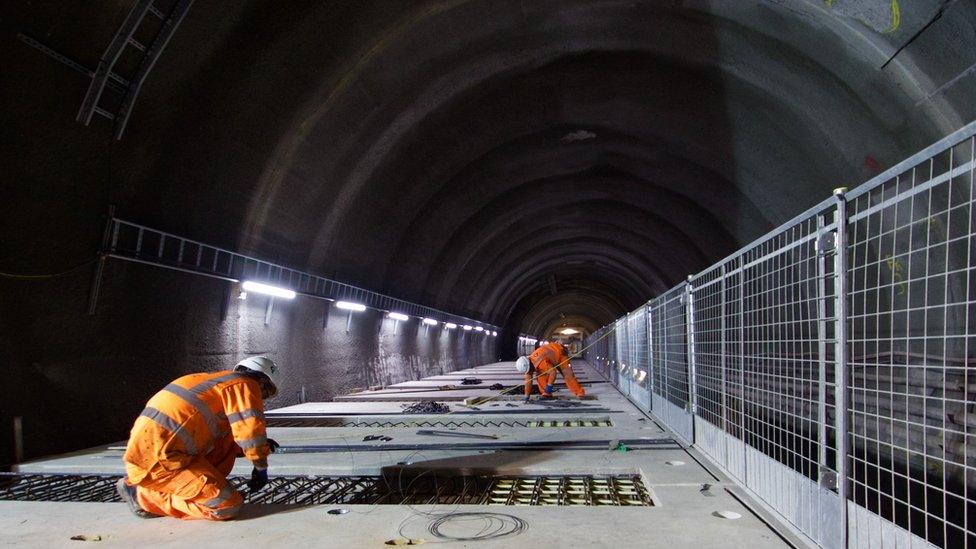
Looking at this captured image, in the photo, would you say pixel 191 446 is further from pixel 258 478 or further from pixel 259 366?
pixel 259 366

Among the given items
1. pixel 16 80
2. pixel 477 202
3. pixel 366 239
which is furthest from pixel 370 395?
pixel 16 80

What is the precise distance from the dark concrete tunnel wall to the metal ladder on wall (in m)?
0.15

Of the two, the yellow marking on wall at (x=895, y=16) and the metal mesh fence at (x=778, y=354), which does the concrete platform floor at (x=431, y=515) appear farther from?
the yellow marking on wall at (x=895, y=16)

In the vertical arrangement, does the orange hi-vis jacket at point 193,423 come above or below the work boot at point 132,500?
above

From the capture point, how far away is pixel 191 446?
14.7 ft

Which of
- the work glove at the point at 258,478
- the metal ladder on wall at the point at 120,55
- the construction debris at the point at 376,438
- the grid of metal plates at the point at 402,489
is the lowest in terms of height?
the grid of metal plates at the point at 402,489

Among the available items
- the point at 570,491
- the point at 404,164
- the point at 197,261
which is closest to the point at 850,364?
the point at 570,491

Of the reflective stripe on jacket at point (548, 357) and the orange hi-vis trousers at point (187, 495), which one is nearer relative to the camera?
the orange hi-vis trousers at point (187, 495)

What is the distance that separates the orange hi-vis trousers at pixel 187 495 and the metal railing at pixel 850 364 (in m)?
3.61

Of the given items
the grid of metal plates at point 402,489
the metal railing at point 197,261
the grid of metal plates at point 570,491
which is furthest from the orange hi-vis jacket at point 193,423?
the metal railing at point 197,261

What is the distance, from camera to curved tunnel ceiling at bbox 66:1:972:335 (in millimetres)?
7555

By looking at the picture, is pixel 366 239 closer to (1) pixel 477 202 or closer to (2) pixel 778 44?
(1) pixel 477 202

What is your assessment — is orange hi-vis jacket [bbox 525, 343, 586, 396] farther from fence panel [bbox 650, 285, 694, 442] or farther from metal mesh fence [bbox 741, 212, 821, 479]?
metal mesh fence [bbox 741, 212, 821, 479]

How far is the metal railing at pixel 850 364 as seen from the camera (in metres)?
2.84
